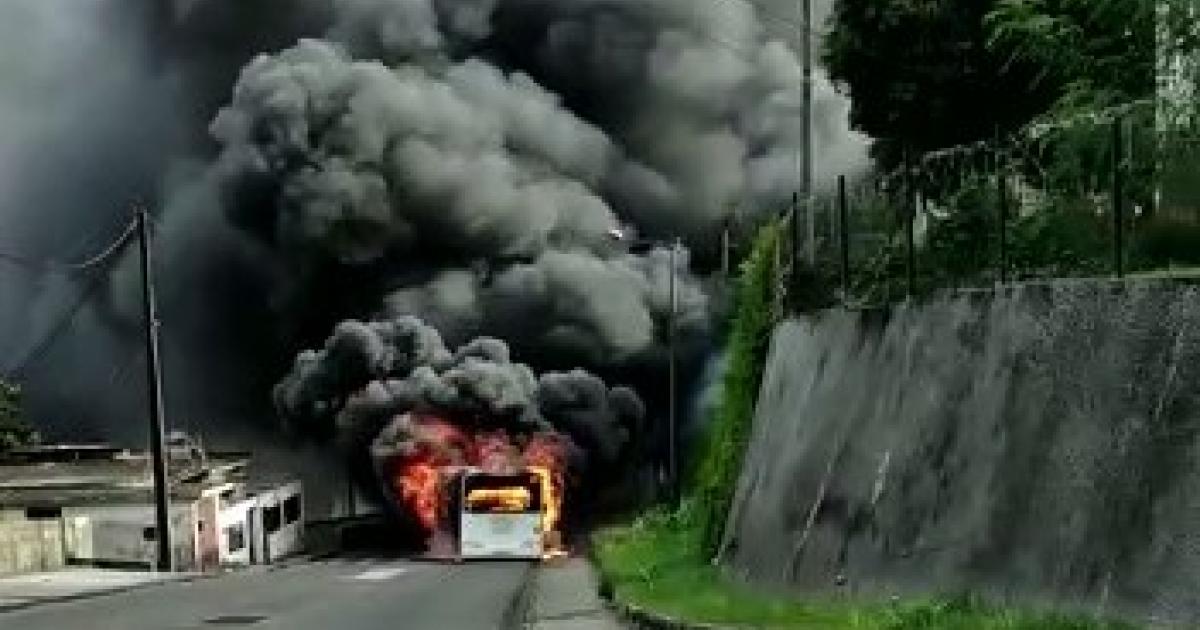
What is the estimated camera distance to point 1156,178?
47.7 ft

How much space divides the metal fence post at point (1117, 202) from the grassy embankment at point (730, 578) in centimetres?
303

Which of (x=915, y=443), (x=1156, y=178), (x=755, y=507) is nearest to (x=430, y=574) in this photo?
(x=755, y=507)

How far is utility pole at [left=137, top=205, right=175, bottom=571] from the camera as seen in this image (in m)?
49.8

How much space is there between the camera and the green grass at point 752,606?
42.4ft

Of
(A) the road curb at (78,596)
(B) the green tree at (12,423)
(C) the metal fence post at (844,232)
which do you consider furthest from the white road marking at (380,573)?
(B) the green tree at (12,423)

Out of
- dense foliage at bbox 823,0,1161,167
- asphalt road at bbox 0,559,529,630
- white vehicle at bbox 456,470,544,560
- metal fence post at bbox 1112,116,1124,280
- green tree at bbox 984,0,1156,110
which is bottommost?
white vehicle at bbox 456,470,544,560

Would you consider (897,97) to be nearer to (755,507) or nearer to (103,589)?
(755,507)

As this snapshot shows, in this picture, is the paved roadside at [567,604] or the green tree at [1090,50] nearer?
the green tree at [1090,50]

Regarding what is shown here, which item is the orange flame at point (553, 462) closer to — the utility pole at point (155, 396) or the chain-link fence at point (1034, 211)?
the utility pole at point (155, 396)

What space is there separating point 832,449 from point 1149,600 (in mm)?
8407

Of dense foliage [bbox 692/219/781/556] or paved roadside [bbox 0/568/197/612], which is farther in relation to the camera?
paved roadside [bbox 0/568/197/612]

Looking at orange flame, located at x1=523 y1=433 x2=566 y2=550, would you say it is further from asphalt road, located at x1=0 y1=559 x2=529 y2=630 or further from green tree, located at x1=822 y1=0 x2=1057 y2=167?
green tree, located at x1=822 y1=0 x2=1057 y2=167

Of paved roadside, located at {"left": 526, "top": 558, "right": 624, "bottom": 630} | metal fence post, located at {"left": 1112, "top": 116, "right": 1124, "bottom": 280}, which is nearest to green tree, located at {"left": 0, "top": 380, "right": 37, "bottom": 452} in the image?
paved roadside, located at {"left": 526, "top": 558, "right": 624, "bottom": 630}

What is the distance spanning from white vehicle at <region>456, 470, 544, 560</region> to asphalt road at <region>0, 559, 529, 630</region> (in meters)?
14.7
